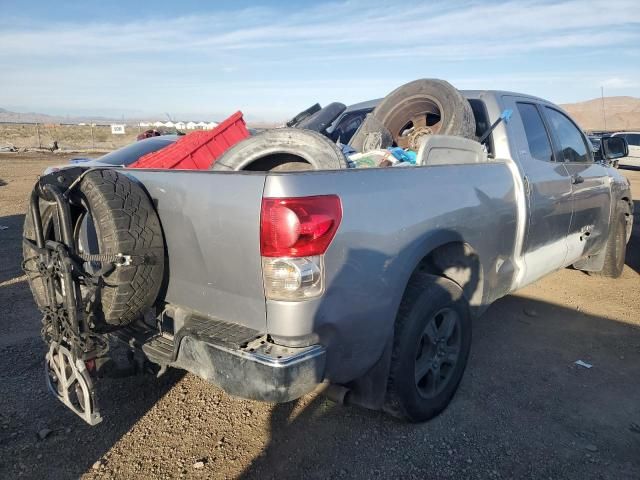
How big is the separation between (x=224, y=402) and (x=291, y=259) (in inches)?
63.4

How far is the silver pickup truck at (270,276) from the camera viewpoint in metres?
2.20

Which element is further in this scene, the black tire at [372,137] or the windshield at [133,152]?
the windshield at [133,152]

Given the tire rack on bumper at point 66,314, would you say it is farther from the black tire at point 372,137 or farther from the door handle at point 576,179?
the door handle at point 576,179

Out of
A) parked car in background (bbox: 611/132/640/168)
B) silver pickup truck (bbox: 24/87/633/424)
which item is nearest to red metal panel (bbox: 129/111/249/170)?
silver pickup truck (bbox: 24/87/633/424)

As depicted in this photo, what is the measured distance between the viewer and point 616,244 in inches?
226

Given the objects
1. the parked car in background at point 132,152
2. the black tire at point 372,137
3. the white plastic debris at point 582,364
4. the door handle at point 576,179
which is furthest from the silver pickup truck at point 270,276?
the parked car in background at point 132,152

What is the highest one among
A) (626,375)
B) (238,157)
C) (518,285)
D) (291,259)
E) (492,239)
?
(238,157)

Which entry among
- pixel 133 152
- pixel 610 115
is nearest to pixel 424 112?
pixel 133 152

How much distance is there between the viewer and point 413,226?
2613 millimetres

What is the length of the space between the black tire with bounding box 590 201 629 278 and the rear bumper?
4608mm

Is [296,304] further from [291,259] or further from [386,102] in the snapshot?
[386,102]

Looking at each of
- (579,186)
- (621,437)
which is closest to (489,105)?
(579,186)

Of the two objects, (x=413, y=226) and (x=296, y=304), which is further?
(x=413, y=226)

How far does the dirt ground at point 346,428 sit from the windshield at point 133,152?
2.73 metres
